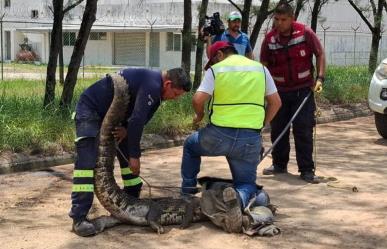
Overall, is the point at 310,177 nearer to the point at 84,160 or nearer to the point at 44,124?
the point at 84,160

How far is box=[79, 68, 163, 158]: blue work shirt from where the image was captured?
14.5ft

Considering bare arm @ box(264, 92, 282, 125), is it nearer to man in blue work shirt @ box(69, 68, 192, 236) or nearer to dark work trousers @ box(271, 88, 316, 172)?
man in blue work shirt @ box(69, 68, 192, 236)

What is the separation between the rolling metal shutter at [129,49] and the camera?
118 ft

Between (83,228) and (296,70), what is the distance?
306cm

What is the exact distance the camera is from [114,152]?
4867 millimetres

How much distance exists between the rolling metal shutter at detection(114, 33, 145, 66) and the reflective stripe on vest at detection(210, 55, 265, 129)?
102 ft

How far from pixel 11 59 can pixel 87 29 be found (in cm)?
3421

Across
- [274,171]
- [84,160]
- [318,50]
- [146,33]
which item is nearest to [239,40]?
[318,50]

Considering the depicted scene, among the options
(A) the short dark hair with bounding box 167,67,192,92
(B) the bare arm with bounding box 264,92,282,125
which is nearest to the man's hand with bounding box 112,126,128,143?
(A) the short dark hair with bounding box 167,67,192,92

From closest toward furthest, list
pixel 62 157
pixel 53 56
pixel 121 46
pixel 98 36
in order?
1. pixel 62 157
2. pixel 53 56
3. pixel 121 46
4. pixel 98 36

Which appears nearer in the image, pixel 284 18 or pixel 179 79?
pixel 179 79

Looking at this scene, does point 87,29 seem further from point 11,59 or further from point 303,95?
point 11,59

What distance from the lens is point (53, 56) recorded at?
376 inches

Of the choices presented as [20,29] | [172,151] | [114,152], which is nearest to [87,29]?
[172,151]
